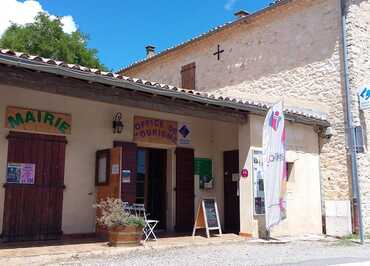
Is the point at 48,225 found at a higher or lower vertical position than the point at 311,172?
lower

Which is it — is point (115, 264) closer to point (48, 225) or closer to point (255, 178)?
point (48, 225)

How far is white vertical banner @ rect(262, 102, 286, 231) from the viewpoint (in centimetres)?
964

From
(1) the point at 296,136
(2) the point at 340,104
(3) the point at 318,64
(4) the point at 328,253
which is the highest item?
(3) the point at 318,64

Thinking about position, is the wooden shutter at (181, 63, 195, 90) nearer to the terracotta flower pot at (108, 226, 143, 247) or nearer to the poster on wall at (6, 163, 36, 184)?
the poster on wall at (6, 163, 36, 184)

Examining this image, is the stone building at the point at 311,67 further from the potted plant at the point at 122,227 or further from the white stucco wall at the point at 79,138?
the potted plant at the point at 122,227

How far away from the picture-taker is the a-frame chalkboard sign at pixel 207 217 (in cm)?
1027

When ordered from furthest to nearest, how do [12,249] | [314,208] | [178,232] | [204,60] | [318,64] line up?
1. [204,60]
2. [318,64]
3. [314,208]
4. [178,232]
5. [12,249]

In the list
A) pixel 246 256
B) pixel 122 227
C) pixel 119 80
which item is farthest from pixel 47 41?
pixel 246 256

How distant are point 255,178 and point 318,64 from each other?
4240 millimetres

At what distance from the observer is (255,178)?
410 inches

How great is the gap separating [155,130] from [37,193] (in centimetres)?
315

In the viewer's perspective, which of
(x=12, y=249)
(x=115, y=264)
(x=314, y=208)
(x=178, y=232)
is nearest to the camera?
(x=115, y=264)

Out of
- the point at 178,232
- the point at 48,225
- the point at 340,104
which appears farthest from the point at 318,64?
the point at 48,225

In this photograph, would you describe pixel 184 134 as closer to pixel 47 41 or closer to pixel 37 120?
pixel 37 120
